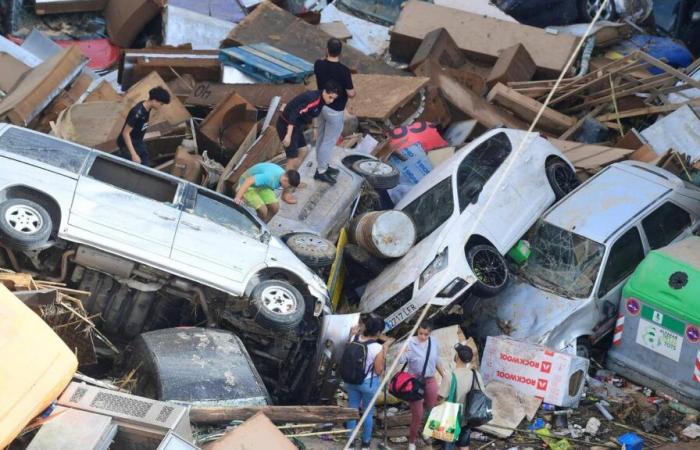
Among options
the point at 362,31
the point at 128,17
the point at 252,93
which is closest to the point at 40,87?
the point at 252,93

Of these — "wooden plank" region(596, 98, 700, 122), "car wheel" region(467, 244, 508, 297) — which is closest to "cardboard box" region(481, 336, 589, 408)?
"car wheel" region(467, 244, 508, 297)

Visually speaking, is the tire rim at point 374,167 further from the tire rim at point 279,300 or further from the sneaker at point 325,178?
the tire rim at point 279,300

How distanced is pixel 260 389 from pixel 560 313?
3919mm

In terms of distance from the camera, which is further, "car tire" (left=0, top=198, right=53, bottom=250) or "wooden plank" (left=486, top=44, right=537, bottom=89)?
"wooden plank" (left=486, top=44, right=537, bottom=89)

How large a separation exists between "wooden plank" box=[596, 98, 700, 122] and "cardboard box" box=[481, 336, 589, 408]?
5.83 m

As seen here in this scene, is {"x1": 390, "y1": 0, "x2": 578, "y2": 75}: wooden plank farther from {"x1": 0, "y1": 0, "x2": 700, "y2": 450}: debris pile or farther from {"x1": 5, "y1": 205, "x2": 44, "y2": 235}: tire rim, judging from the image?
{"x1": 5, "y1": 205, "x2": 44, "y2": 235}: tire rim

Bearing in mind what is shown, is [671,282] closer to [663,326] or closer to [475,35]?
[663,326]

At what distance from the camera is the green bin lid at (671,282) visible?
507 inches

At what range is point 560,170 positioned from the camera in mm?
15398

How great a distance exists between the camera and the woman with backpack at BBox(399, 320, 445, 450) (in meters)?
11.3

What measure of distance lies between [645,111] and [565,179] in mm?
2916

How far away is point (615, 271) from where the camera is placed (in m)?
14.0

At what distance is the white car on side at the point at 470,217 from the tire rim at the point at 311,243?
0.87 meters

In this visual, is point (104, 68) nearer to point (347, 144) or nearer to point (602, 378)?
point (347, 144)
